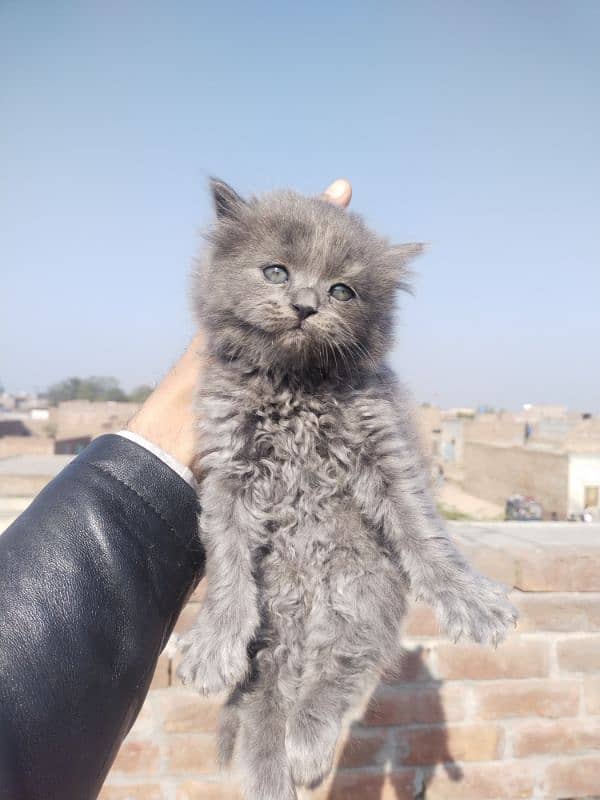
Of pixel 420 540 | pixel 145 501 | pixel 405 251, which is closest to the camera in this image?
pixel 420 540

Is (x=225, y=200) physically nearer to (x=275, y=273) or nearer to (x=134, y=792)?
(x=275, y=273)

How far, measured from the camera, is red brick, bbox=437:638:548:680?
235 centimetres

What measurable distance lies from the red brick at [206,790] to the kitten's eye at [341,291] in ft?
6.75

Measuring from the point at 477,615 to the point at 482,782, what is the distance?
5.51 ft

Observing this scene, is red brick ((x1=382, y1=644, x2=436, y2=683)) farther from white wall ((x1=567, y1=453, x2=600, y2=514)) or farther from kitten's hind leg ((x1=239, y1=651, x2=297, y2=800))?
white wall ((x1=567, y1=453, x2=600, y2=514))

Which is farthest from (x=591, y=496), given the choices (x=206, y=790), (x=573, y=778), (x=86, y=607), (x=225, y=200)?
(x=86, y=607)

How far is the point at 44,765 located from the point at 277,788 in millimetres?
507

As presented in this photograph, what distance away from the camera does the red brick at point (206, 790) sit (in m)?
2.24

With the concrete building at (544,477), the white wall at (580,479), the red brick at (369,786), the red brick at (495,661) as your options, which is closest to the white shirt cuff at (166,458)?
the red brick at (495,661)

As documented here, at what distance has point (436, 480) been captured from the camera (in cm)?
179

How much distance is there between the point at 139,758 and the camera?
2.23 m

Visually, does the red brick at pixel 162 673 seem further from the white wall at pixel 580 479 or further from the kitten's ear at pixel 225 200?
the white wall at pixel 580 479

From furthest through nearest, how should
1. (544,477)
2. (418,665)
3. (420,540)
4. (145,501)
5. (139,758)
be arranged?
(544,477), (418,665), (139,758), (145,501), (420,540)

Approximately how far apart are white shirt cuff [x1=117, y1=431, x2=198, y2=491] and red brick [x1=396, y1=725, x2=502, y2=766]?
5.45 ft
